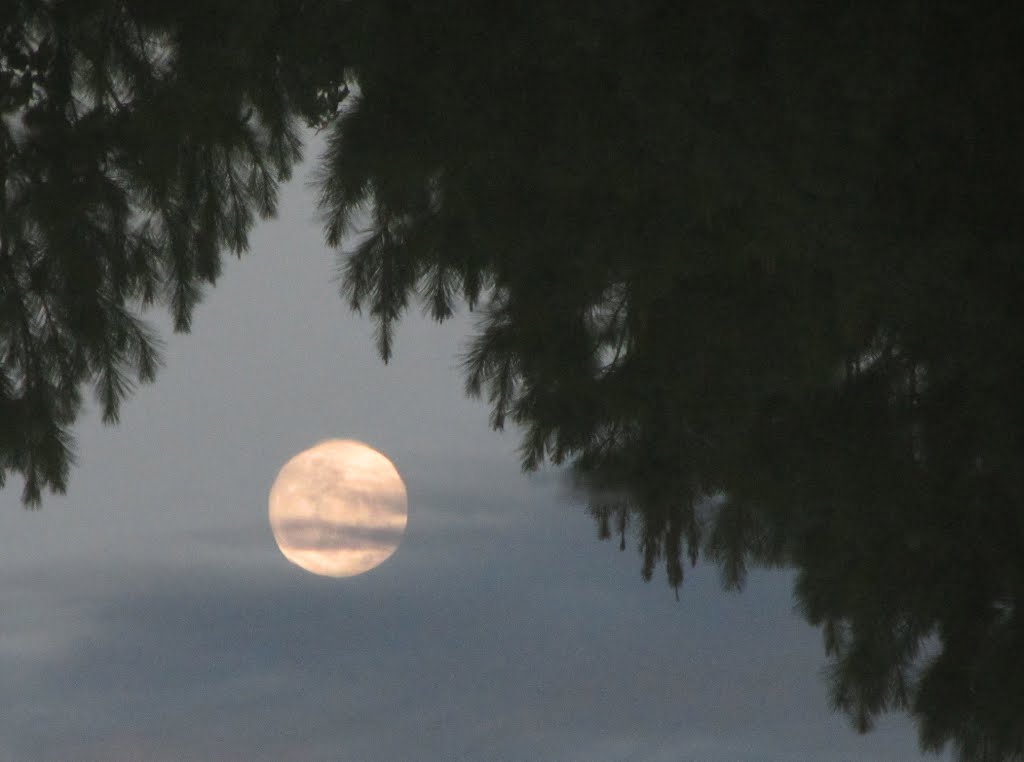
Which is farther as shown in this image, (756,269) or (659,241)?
(756,269)

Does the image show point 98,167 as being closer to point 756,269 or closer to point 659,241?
point 659,241

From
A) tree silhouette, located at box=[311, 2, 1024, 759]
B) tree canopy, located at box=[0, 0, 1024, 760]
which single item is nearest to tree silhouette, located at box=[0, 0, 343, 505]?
tree canopy, located at box=[0, 0, 1024, 760]

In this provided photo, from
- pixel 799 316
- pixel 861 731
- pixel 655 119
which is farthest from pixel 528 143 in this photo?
pixel 861 731

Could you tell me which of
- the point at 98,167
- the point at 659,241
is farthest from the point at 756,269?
the point at 98,167

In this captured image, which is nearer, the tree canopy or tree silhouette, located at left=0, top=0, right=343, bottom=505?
the tree canopy

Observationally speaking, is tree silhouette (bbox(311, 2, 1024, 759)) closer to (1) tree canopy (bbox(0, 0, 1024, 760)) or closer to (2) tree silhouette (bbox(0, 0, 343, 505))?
(1) tree canopy (bbox(0, 0, 1024, 760))

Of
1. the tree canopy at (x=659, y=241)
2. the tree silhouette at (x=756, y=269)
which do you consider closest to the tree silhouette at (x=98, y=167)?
the tree canopy at (x=659, y=241)

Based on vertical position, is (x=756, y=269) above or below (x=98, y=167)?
below

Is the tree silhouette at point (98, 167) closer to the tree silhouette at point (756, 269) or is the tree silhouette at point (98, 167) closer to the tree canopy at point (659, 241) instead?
the tree canopy at point (659, 241)

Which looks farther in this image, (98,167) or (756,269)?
(98,167)

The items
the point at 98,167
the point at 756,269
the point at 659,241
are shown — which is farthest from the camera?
the point at 98,167

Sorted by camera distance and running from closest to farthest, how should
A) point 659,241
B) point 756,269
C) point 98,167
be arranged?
point 659,241
point 756,269
point 98,167

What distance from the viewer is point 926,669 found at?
Result: 440 cm

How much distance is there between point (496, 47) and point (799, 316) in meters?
1.41
